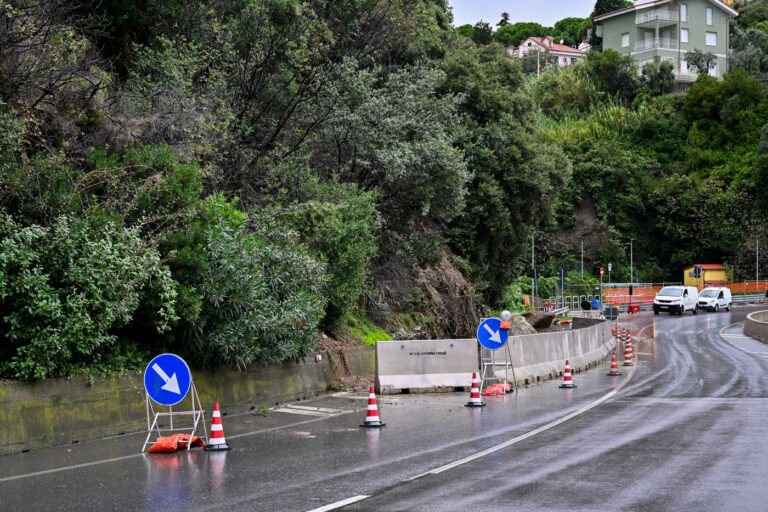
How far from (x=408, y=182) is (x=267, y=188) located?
240 inches

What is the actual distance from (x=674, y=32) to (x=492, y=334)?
90487 mm

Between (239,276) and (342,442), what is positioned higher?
(239,276)

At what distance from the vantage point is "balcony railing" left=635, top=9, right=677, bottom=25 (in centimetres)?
9625

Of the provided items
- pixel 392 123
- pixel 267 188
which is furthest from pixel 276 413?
pixel 392 123

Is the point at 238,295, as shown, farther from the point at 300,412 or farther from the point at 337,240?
the point at 337,240

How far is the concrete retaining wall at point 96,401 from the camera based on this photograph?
37.1 ft

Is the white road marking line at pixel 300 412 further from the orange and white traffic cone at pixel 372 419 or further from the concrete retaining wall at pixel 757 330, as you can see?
the concrete retaining wall at pixel 757 330

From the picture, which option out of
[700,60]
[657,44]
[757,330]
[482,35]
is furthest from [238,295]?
[700,60]

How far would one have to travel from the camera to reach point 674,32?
9856 centimetres

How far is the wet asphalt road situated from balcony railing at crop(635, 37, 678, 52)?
88090 mm

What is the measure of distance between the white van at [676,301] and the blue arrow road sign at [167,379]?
54.3 metres

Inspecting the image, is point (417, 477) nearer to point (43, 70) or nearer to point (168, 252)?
point (168, 252)

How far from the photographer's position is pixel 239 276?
1516 cm

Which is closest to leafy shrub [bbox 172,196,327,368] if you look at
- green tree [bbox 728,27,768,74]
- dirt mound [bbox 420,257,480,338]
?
dirt mound [bbox 420,257,480,338]
